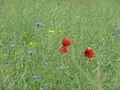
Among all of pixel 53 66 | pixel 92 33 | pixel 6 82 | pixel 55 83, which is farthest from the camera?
pixel 92 33

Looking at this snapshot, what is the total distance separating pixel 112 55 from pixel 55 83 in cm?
70

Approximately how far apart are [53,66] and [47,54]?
10.4 inches

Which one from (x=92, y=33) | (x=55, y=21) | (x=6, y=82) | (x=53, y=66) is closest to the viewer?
(x=6, y=82)

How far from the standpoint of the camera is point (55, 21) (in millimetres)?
4664

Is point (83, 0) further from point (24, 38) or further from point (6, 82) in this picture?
point (6, 82)

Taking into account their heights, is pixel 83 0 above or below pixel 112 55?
below

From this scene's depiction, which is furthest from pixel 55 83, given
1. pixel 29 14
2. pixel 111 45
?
pixel 29 14

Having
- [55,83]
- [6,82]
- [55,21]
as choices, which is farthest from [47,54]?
[55,21]

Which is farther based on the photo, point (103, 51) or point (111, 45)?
point (111, 45)

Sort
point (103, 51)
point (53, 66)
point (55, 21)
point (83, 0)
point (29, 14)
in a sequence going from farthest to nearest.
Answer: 1. point (83, 0)
2. point (29, 14)
3. point (55, 21)
4. point (103, 51)
5. point (53, 66)

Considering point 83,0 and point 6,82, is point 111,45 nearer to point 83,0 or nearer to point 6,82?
point 6,82

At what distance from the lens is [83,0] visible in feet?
36.0

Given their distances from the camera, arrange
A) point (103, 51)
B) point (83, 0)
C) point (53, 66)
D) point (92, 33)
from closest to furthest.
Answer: point (53, 66), point (103, 51), point (92, 33), point (83, 0)

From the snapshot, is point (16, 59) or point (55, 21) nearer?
point (16, 59)
